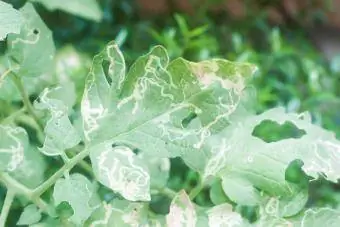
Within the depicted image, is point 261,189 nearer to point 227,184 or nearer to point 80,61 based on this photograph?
point 227,184

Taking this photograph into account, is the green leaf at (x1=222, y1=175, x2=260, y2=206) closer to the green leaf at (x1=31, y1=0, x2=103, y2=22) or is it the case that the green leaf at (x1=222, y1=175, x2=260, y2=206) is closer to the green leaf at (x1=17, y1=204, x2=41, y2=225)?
the green leaf at (x1=17, y1=204, x2=41, y2=225)

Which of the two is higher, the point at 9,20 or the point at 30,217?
the point at 9,20

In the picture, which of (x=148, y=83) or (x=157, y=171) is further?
(x=157, y=171)

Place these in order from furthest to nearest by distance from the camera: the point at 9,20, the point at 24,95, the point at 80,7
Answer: the point at 80,7
the point at 24,95
the point at 9,20

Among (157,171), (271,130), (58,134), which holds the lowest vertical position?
(271,130)

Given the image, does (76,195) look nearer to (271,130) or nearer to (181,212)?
(181,212)

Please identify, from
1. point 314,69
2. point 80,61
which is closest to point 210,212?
point 80,61

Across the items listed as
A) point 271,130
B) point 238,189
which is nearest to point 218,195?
point 238,189

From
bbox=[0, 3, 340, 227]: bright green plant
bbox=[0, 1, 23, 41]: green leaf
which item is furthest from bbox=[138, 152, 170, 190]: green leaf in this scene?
bbox=[0, 1, 23, 41]: green leaf
